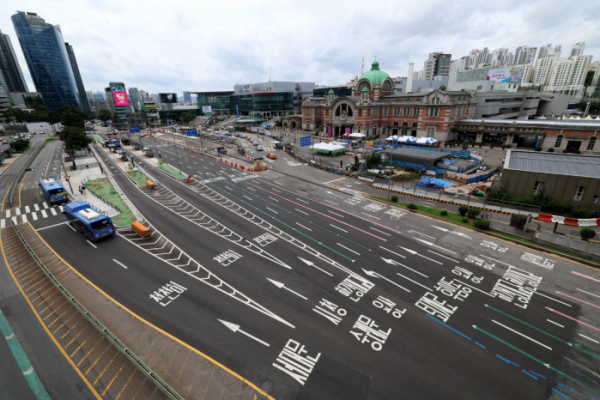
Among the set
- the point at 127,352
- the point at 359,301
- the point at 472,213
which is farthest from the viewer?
the point at 472,213

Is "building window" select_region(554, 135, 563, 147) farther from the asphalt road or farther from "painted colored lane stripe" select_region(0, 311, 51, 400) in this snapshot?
"painted colored lane stripe" select_region(0, 311, 51, 400)

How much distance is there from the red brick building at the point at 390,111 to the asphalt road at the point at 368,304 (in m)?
57.6

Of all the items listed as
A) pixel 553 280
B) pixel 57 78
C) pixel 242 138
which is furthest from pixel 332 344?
pixel 57 78

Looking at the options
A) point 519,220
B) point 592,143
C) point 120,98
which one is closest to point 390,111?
point 592,143

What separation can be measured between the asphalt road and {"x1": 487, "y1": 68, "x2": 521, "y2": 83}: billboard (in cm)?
11021

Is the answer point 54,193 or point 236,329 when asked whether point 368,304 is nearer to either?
point 236,329

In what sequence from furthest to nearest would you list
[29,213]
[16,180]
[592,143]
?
[592,143]
[16,180]
[29,213]

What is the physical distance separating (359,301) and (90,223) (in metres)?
28.3

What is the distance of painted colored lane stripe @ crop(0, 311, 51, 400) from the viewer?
12.7 meters

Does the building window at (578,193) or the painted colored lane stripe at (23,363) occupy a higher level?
the building window at (578,193)

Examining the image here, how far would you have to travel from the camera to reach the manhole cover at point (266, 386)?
12.9 meters

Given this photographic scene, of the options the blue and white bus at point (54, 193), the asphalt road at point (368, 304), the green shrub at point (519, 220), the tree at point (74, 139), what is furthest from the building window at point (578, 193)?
the tree at point (74, 139)

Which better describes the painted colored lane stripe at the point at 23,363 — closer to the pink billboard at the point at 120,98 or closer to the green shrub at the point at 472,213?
the green shrub at the point at 472,213

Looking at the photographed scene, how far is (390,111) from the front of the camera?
86188 millimetres
